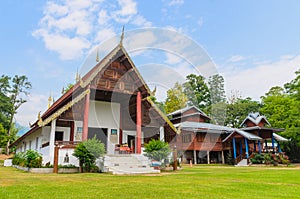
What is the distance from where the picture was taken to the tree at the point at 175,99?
3738 centimetres

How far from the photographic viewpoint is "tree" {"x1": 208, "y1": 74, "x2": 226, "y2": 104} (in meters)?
46.1

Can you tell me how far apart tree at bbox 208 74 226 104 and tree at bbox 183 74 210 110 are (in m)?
1.39

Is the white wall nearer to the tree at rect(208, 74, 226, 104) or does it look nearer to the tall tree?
the tall tree

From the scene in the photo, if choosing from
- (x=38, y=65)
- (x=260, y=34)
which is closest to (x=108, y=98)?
(x=38, y=65)

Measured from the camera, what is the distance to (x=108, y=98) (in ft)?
54.9

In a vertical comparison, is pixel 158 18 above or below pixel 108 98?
above

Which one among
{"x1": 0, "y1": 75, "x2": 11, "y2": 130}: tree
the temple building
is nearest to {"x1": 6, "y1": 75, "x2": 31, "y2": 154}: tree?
{"x1": 0, "y1": 75, "x2": 11, "y2": 130}: tree

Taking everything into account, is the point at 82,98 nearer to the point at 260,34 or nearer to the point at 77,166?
the point at 77,166

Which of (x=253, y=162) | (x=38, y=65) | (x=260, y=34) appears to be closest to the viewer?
(x=260, y=34)

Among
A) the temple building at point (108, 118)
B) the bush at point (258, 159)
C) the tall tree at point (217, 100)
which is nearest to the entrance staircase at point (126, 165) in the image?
the temple building at point (108, 118)

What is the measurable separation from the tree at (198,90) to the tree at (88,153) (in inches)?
1237

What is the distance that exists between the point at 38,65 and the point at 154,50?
8896mm

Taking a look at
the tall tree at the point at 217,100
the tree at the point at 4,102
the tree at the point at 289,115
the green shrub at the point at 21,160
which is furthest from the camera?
the tall tree at the point at 217,100

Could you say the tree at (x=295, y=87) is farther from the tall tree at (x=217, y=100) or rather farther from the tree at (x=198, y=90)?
the tree at (x=198, y=90)
